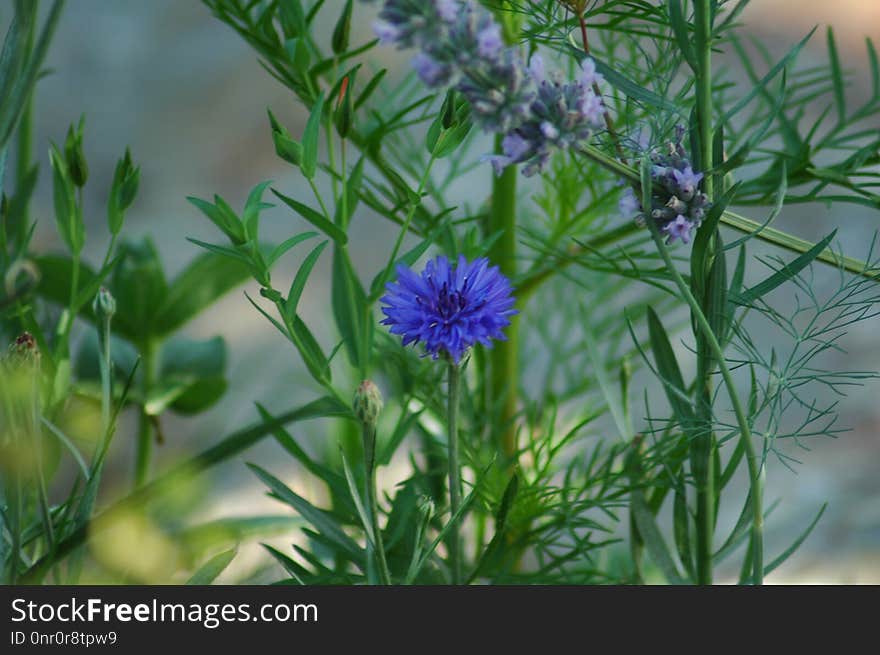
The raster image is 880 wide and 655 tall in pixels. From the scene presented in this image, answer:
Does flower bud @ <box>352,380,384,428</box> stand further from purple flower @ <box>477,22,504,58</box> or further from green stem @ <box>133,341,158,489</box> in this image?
green stem @ <box>133,341,158,489</box>

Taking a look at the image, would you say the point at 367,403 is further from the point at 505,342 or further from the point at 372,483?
the point at 505,342

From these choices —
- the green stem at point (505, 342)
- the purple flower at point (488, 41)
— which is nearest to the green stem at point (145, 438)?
the green stem at point (505, 342)

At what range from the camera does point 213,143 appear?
611 mm

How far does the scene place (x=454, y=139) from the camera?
0.76ft

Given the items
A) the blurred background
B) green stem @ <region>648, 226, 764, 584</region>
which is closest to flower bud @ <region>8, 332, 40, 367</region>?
green stem @ <region>648, 226, 764, 584</region>

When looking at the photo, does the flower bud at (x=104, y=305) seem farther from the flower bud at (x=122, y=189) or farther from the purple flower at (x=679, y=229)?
the purple flower at (x=679, y=229)

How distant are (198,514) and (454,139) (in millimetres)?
223

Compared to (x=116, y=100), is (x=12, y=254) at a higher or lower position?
lower

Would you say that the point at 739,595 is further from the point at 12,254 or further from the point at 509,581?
the point at 12,254

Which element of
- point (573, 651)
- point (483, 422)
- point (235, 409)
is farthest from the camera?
point (235, 409)

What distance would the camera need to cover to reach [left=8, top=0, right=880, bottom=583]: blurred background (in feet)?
1.81

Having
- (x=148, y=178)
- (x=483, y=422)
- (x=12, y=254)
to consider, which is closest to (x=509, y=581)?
(x=483, y=422)

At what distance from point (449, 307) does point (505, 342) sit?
4.8 inches

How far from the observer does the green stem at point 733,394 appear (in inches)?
7.4
